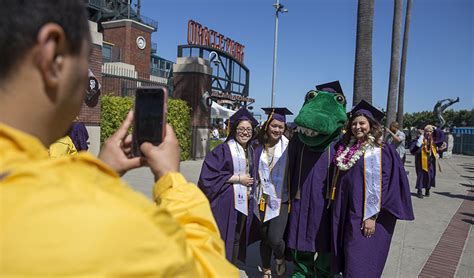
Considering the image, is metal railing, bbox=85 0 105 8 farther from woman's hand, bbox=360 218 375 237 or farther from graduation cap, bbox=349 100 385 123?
woman's hand, bbox=360 218 375 237

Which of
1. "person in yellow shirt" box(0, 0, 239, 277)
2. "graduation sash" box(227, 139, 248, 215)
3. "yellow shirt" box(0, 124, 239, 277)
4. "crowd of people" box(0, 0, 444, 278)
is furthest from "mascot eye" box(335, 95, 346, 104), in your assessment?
"yellow shirt" box(0, 124, 239, 277)

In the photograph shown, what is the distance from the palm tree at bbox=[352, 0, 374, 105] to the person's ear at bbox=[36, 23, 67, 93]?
7.79m

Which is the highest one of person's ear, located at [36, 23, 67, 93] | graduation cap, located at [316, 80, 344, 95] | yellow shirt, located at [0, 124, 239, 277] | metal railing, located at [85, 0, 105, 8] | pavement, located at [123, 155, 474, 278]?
metal railing, located at [85, 0, 105, 8]

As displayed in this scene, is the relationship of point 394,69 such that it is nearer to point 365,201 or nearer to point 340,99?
point 340,99

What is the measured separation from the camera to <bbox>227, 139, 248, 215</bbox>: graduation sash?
14.0ft

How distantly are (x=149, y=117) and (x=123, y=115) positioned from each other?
11.9 metres

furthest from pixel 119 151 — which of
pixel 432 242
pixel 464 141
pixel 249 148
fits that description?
pixel 464 141

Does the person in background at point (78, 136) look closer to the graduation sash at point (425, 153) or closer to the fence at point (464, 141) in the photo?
the graduation sash at point (425, 153)

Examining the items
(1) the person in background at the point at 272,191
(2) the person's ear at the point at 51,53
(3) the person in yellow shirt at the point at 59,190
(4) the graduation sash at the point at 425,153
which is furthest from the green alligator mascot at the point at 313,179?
(4) the graduation sash at the point at 425,153

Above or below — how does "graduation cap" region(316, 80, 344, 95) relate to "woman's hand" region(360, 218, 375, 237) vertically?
above

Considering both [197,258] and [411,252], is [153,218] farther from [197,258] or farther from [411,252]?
[411,252]

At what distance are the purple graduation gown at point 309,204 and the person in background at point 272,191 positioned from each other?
0.12m

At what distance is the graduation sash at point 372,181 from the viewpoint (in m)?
3.42

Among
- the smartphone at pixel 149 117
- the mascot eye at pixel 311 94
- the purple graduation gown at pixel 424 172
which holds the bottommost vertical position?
the purple graduation gown at pixel 424 172
